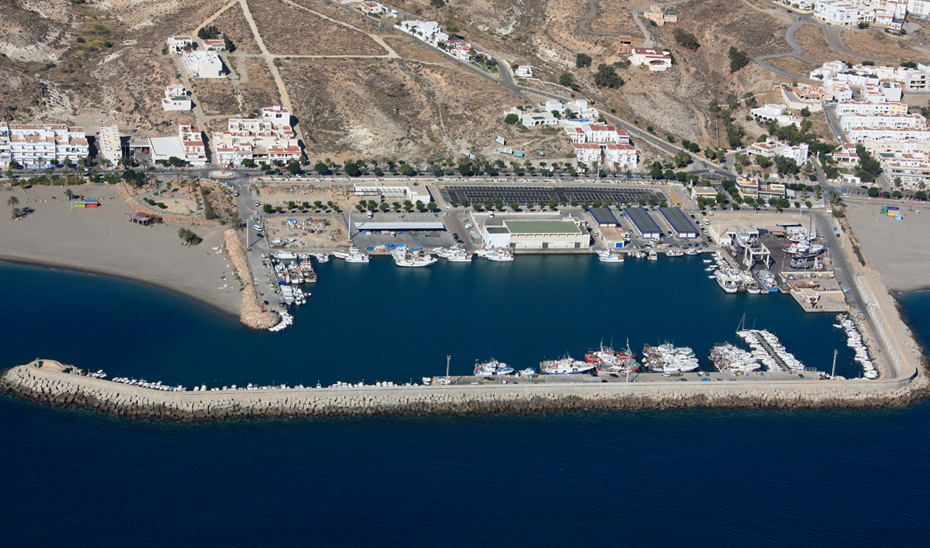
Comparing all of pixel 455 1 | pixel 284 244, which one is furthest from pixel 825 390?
pixel 455 1

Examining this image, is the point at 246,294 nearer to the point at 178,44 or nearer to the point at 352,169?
the point at 352,169

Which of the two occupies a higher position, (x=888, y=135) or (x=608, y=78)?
(x=608, y=78)

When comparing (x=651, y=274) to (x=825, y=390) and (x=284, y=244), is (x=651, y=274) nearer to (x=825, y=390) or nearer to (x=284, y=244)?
(x=825, y=390)

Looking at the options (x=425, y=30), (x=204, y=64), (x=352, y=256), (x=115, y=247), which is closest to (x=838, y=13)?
(x=425, y=30)

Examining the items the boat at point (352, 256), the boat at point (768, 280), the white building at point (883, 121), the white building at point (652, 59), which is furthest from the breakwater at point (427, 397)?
the white building at point (652, 59)

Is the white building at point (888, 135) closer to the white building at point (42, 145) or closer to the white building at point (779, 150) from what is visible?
the white building at point (779, 150)
